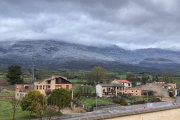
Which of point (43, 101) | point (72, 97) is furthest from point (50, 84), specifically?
point (43, 101)

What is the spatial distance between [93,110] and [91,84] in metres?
50.6

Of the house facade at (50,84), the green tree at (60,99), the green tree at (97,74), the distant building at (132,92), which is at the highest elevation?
the green tree at (97,74)

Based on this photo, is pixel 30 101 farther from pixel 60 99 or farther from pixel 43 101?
pixel 60 99

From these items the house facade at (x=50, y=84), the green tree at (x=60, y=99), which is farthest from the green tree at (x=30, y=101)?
the house facade at (x=50, y=84)

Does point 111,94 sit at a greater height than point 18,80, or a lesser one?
lesser

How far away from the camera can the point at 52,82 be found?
67.9 meters

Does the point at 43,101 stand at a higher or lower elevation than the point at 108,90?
higher

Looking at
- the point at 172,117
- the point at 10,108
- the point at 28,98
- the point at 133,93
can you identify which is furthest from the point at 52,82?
the point at 172,117

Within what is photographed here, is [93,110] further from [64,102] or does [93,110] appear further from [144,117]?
[144,117]

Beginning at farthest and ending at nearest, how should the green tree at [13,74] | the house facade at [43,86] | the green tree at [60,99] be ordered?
the green tree at [13,74] < the house facade at [43,86] < the green tree at [60,99]

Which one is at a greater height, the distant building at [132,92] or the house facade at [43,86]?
the house facade at [43,86]

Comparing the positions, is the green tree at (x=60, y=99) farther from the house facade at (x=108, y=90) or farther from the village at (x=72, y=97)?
the house facade at (x=108, y=90)

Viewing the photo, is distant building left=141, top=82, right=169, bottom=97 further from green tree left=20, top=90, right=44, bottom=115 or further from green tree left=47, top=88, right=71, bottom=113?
green tree left=20, top=90, right=44, bottom=115

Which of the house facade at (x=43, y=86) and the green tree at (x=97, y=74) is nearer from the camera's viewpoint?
the house facade at (x=43, y=86)
